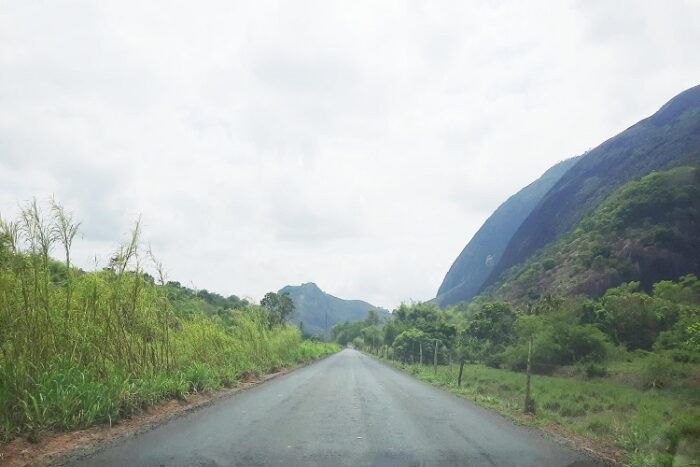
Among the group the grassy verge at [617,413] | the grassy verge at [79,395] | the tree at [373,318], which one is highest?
the tree at [373,318]

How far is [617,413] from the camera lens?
17625mm

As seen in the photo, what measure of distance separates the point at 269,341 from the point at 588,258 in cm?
5853

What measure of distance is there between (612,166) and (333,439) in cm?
13311

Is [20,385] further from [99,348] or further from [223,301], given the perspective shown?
[223,301]

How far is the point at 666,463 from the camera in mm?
7418

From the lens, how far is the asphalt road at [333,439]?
6.88 meters

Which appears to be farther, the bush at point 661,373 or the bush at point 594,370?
the bush at point 594,370

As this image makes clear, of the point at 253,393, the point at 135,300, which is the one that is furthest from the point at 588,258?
the point at 135,300

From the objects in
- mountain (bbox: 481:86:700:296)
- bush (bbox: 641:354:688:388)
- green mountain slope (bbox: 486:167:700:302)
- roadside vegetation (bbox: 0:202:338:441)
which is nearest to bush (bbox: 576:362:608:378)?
bush (bbox: 641:354:688:388)

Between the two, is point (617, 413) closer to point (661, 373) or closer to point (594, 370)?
point (661, 373)

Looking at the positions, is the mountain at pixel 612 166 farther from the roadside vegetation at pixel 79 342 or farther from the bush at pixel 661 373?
the roadside vegetation at pixel 79 342

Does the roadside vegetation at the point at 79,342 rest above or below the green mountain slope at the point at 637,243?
below

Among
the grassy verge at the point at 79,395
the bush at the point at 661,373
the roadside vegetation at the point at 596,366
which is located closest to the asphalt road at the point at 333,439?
the grassy verge at the point at 79,395

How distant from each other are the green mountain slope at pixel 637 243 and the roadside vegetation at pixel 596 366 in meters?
9.32
